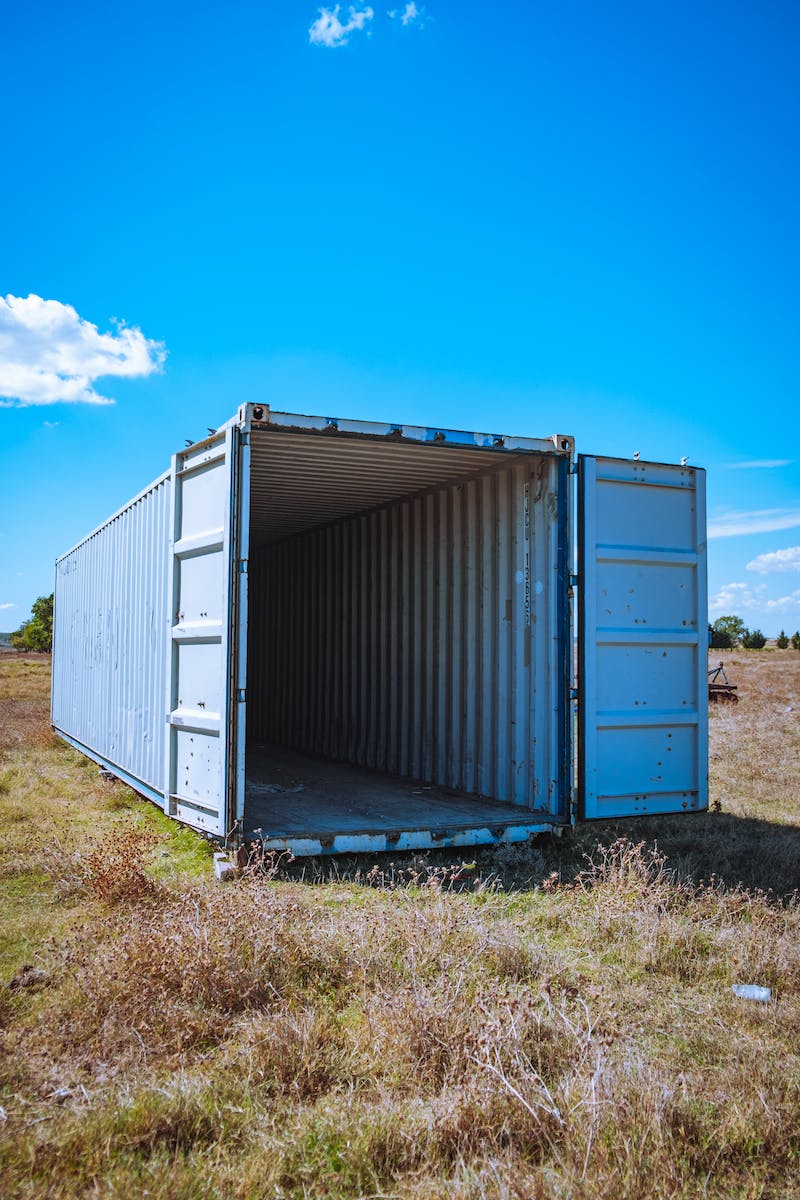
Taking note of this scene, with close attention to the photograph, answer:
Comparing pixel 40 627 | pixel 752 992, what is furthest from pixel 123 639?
pixel 40 627

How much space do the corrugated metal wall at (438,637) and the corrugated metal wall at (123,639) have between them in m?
2.82

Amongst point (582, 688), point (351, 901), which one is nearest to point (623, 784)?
point (582, 688)

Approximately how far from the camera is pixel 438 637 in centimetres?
967

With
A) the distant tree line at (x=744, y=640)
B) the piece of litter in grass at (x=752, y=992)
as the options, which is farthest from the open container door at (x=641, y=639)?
the distant tree line at (x=744, y=640)

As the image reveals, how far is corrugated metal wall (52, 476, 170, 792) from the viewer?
8.46 m

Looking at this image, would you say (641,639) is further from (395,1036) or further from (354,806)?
(395,1036)

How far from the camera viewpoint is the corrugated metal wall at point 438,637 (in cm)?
784

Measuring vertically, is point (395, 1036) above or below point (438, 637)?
below

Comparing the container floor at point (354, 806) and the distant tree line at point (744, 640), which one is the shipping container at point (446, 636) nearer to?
the container floor at point (354, 806)

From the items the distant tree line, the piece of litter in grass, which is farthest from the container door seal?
the distant tree line

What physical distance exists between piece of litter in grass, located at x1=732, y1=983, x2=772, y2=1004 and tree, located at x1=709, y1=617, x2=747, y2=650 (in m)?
50.1

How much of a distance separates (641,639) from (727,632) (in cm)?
5345

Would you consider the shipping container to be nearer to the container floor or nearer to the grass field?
the container floor

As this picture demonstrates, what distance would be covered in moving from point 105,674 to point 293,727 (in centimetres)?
318
